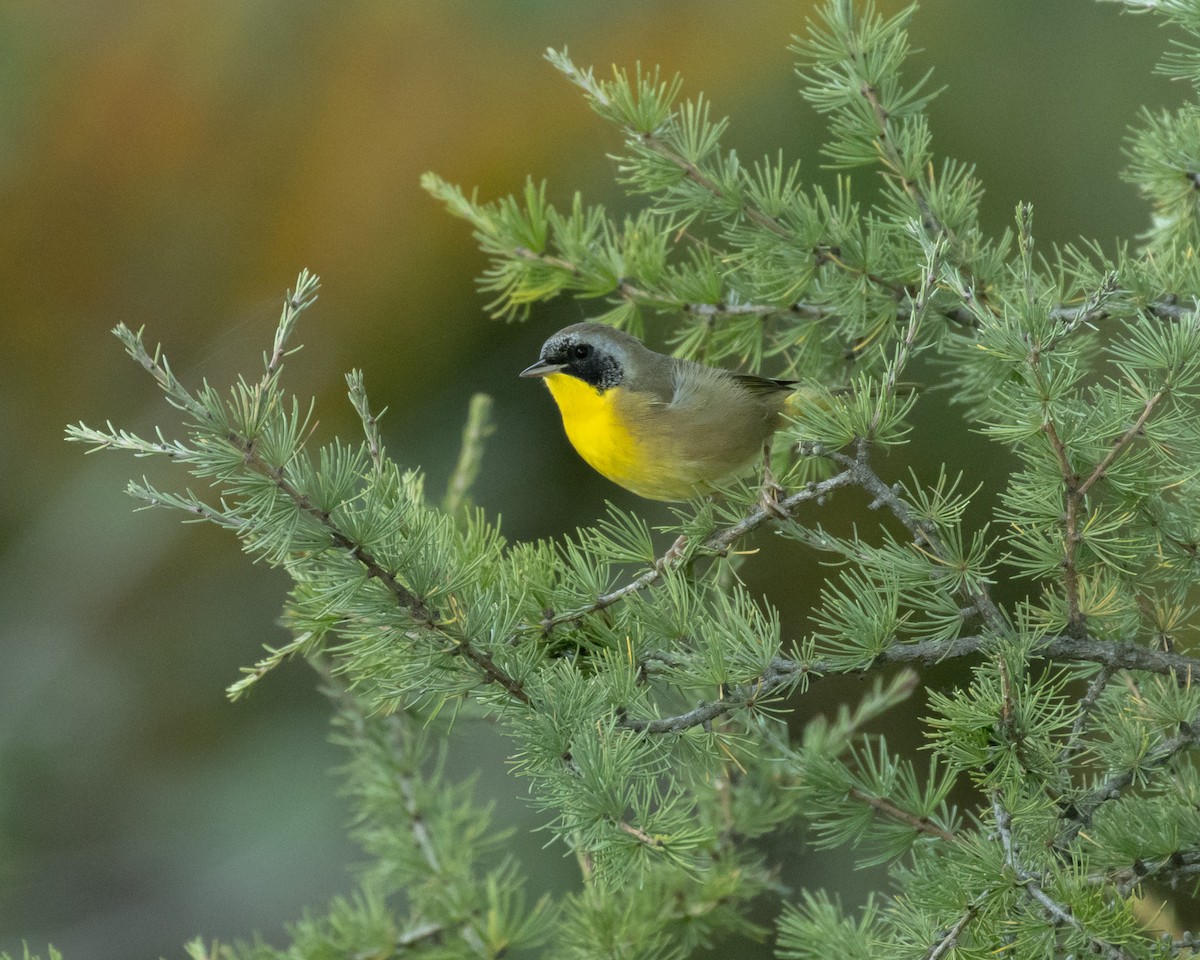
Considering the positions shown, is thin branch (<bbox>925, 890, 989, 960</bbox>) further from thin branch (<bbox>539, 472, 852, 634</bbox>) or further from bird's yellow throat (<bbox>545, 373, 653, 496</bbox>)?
bird's yellow throat (<bbox>545, 373, 653, 496</bbox>)

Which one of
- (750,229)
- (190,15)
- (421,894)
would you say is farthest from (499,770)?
(190,15)

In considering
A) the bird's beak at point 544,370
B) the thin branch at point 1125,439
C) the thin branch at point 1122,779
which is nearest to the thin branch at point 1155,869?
the thin branch at point 1122,779

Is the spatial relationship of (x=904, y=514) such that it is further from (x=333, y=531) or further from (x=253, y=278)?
(x=253, y=278)

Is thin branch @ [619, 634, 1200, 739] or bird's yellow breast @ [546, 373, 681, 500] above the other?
thin branch @ [619, 634, 1200, 739]

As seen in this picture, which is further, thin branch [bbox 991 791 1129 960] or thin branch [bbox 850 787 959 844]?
thin branch [bbox 850 787 959 844]

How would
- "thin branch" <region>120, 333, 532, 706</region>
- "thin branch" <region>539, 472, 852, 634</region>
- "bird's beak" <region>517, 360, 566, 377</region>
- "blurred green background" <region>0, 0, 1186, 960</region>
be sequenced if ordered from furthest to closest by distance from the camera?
1. "blurred green background" <region>0, 0, 1186, 960</region>
2. "bird's beak" <region>517, 360, 566, 377</region>
3. "thin branch" <region>539, 472, 852, 634</region>
4. "thin branch" <region>120, 333, 532, 706</region>

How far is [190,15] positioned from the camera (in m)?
3.32

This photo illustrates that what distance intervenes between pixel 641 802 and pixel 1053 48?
2.63m

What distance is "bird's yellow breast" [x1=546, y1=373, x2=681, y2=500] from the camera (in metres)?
1.83

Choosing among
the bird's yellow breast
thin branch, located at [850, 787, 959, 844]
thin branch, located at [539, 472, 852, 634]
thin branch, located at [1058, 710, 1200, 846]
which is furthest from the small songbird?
thin branch, located at [1058, 710, 1200, 846]

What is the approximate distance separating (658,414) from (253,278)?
5.94 ft

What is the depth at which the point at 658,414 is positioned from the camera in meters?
1.85

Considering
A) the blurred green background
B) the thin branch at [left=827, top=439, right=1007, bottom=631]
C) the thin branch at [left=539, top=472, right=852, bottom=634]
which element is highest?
the thin branch at [left=827, top=439, right=1007, bottom=631]

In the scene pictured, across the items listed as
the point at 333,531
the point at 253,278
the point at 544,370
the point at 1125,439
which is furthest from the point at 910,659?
the point at 253,278
